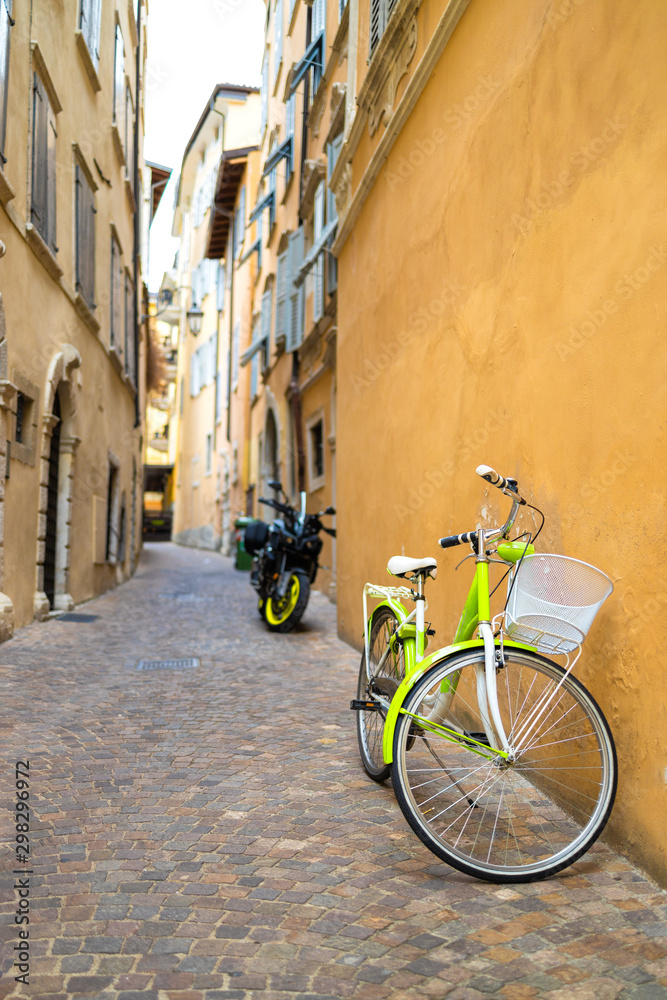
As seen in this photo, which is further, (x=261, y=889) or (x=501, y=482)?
(x=501, y=482)

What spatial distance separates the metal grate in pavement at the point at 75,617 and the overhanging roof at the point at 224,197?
57.7 ft

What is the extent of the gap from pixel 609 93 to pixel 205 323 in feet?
96.8

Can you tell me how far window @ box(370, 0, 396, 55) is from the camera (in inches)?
281

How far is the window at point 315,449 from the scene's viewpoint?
548 inches

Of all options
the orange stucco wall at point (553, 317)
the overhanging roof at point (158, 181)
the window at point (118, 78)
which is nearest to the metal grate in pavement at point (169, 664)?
the orange stucco wall at point (553, 317)

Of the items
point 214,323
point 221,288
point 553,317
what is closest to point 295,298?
point 553,317

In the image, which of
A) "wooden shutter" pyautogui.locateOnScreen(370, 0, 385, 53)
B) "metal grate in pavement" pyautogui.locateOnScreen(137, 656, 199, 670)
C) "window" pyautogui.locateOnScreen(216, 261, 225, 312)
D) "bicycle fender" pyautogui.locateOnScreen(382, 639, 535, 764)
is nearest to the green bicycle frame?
"bicycle fender" pyautogui.locateOnScreen(382, 639, 535, 764)

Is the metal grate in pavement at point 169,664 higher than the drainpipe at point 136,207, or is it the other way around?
the drainpipe at point 136,207

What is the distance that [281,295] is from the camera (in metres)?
16.6

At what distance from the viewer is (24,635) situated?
25.7 ft

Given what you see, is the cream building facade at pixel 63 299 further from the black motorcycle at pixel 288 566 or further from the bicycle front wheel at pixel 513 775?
the bicycle front wheel at pixel 513 775

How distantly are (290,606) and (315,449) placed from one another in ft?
19.3

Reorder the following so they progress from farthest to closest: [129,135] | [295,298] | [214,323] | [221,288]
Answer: [214,323], [221,288], [129,135], [295,298]

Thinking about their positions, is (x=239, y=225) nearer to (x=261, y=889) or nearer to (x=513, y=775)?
(x=513, y=775)
